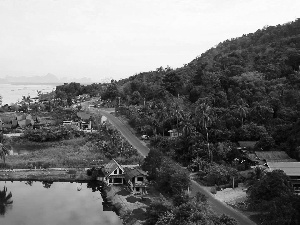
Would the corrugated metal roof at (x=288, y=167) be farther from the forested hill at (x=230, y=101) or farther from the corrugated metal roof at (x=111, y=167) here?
the corrugated metal roof at (x=111, y=167)

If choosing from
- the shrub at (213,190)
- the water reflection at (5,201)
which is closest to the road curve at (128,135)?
the shrub at (213,190)

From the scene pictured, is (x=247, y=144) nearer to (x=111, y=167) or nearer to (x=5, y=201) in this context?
(x=111, y=167)

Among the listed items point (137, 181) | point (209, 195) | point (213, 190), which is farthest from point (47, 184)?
point (213, 190)

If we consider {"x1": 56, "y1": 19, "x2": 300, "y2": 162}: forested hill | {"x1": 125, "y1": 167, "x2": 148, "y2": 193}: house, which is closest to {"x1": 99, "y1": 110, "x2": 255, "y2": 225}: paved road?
{"x1": 56, "y1": 19, "x2": 300, "y2": 162}: forested hill

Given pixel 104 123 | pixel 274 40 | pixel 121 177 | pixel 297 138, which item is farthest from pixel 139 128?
pixel 274 40

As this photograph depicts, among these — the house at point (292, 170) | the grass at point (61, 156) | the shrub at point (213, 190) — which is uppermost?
the house at point (292, 170)

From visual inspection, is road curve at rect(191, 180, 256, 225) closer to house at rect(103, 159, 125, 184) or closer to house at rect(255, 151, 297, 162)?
house at rect(103, 159, 125, 184)
